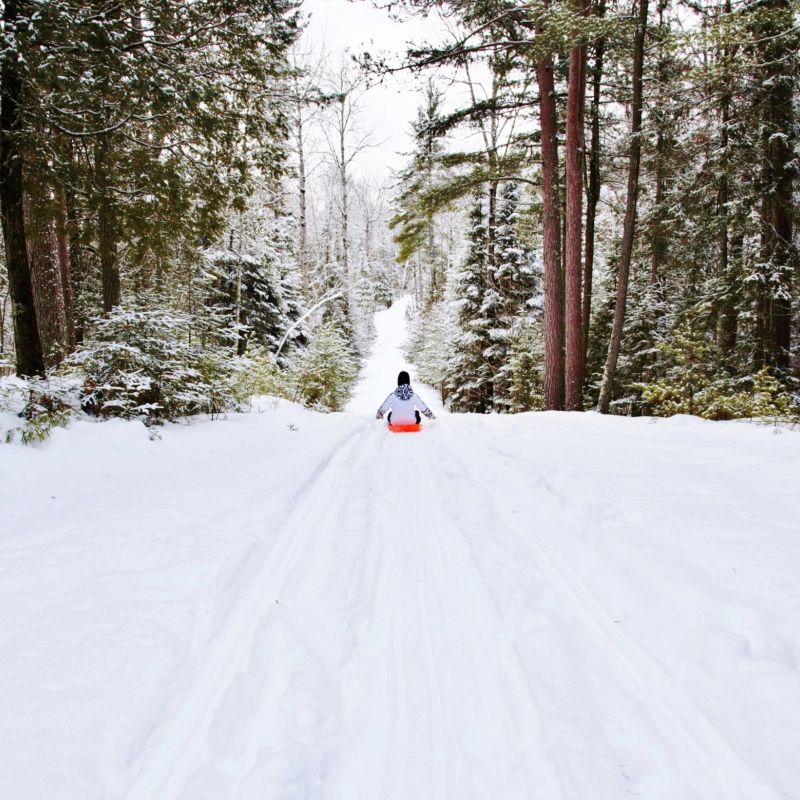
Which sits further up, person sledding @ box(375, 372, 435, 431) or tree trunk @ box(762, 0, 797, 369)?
tree trunk @ box(762, 0, 797, 369)

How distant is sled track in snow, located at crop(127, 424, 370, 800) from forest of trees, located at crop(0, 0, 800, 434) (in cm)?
352

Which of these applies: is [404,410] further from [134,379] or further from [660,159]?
[660,159]

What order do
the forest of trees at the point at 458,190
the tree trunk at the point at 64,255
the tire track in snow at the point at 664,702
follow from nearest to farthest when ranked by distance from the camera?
the tire track in snow at the point at 664,702
the forest of trees at the point at 458,190
the tree trunk at the point at 64,255

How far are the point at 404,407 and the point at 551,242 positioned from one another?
16.9 feet

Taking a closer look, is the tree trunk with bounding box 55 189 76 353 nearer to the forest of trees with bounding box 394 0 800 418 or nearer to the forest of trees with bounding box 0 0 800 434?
the forest of trees with bounding box 0 0 800 434

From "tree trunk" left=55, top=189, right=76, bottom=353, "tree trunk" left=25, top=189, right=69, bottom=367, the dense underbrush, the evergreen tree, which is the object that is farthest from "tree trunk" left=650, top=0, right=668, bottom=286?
"tree trunk" left=25, top=189, right=69, bottom=367

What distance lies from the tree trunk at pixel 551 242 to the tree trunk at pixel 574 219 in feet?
1.54

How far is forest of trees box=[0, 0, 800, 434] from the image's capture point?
564 cm

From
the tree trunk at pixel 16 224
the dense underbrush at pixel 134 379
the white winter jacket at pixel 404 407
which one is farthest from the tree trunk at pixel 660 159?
the tree trunk at pixel 16 224

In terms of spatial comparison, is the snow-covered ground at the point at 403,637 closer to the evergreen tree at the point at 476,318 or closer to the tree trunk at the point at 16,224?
the tree trunk at the point at 16,224

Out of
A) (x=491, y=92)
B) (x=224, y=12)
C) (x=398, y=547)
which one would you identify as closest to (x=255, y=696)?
(x=398, y=547)

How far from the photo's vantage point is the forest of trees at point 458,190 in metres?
5.64

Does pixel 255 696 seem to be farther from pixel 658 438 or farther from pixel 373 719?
pixel 658 438

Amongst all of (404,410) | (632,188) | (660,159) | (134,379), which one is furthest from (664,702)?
(660,159)
